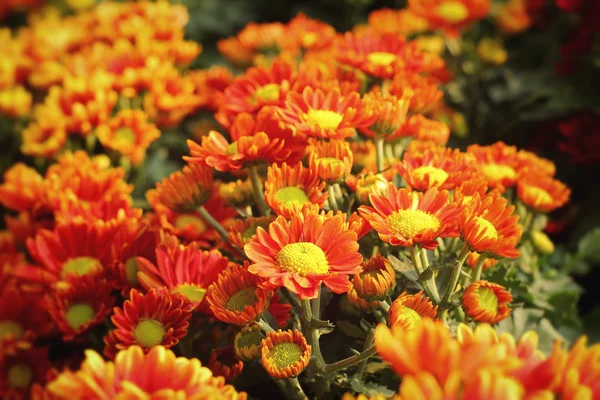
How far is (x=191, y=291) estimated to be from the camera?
97 cm

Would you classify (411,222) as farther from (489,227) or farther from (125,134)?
(125,134)

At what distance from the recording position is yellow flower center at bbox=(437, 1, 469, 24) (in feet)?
6.29

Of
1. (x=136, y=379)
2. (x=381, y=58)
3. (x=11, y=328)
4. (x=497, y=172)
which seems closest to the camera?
(x=136, y=379)

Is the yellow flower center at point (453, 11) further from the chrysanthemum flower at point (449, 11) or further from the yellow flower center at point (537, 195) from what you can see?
the yellow flower center at point (537, 195)

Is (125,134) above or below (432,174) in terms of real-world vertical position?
below

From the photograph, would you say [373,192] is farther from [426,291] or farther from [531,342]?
[531,342]

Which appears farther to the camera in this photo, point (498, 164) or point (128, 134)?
point (128, 134)

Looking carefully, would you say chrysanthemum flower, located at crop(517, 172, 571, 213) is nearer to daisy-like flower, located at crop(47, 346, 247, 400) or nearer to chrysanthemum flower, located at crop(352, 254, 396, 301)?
chrysanthemum flower, located at crop(352, 254, 396, 301)

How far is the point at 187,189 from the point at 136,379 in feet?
1.55

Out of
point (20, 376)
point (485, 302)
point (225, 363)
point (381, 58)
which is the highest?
point (381, 58)

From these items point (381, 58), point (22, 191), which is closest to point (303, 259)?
point (381, 58)

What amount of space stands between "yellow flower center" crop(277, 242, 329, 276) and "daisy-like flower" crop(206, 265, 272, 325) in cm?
5

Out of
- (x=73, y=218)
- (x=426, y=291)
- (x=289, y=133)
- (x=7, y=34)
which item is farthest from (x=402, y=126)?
(x=7, y=34)

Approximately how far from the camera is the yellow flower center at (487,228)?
821 millimetres
